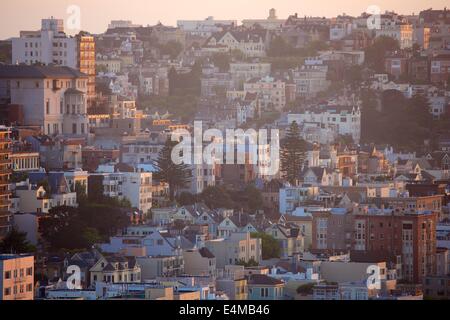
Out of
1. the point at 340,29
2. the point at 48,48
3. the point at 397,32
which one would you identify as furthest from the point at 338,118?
the point at 340,29

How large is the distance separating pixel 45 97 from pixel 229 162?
3064 mm

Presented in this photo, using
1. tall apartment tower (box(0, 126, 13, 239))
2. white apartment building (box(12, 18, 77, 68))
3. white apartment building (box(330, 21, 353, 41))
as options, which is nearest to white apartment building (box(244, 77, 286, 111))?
white apartment building (box(330, 21, 353, 41))

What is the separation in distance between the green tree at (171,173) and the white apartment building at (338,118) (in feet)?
33.1

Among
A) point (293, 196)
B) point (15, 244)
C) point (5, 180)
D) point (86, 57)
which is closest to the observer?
point (15, 244)

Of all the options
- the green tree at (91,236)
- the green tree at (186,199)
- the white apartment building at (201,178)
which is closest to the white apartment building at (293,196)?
the white apartment building at (201,178)

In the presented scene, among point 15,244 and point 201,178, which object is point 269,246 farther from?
point 201,178

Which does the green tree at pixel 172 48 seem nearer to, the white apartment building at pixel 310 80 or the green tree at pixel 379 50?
the green tree at pixel 379 50

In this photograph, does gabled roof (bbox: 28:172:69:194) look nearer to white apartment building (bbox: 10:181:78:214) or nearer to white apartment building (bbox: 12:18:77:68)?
white apartment building (bbox: 10:181:78:214)

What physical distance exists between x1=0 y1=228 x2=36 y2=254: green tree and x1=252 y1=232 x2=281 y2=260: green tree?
318 centimetres

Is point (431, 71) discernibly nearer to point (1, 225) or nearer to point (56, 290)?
point (1, 225)

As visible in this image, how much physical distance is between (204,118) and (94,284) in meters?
21.3

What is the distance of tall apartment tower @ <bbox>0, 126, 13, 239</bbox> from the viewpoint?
24.5m

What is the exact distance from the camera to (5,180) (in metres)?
25.7

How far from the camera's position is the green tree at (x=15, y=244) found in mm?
22219
